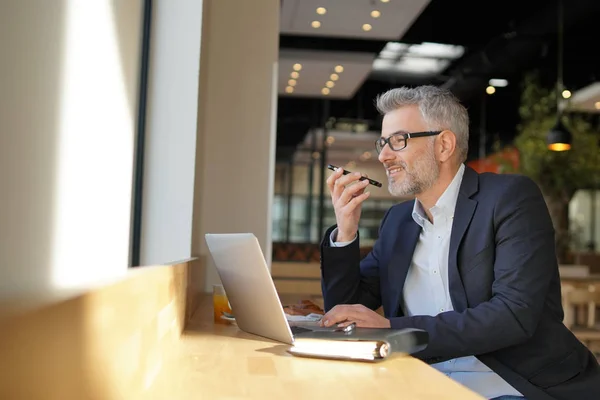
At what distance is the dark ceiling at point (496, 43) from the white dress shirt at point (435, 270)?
3813mm

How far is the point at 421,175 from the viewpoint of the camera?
6.87 ft

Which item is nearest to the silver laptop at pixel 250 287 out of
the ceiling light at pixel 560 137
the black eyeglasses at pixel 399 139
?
the black eyeglasses at pixel 399 139

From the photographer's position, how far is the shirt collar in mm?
2080

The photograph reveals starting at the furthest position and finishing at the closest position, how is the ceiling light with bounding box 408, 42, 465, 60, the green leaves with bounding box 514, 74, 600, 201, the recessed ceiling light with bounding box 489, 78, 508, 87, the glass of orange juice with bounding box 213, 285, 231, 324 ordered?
1. the recessed ceiling light with bounding box 489, 78, 508, 87
2. the ceiling light with bounding box 408, 42, 465, 60
3. the green leaves with bounding box 514, 74, 600, 201
4. the glass of orange juice with bounding box 213, 285, 231, 324

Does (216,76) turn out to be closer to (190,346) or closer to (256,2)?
(256,2)

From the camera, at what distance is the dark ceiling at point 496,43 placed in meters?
7.64

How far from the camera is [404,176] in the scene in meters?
2.12

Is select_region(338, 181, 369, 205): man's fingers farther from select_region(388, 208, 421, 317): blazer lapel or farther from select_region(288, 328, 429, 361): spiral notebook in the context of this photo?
select_region(288, 328, 429, 361): spiral notebook

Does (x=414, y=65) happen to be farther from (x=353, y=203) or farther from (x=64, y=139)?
(x=64, y=139)

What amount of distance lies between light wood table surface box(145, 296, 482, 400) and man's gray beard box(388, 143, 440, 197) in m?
0.74

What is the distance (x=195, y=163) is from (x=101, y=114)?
90cm

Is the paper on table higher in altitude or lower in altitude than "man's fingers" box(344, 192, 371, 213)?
lower

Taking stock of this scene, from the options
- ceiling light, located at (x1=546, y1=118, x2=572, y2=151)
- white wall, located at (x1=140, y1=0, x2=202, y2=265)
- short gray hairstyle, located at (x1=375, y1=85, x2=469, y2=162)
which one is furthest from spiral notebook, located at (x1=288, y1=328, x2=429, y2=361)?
ceiling light, located at (x1=546, y1=118, x2=572, y2=151)

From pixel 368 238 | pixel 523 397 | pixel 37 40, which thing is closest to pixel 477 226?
pixel 523 397
